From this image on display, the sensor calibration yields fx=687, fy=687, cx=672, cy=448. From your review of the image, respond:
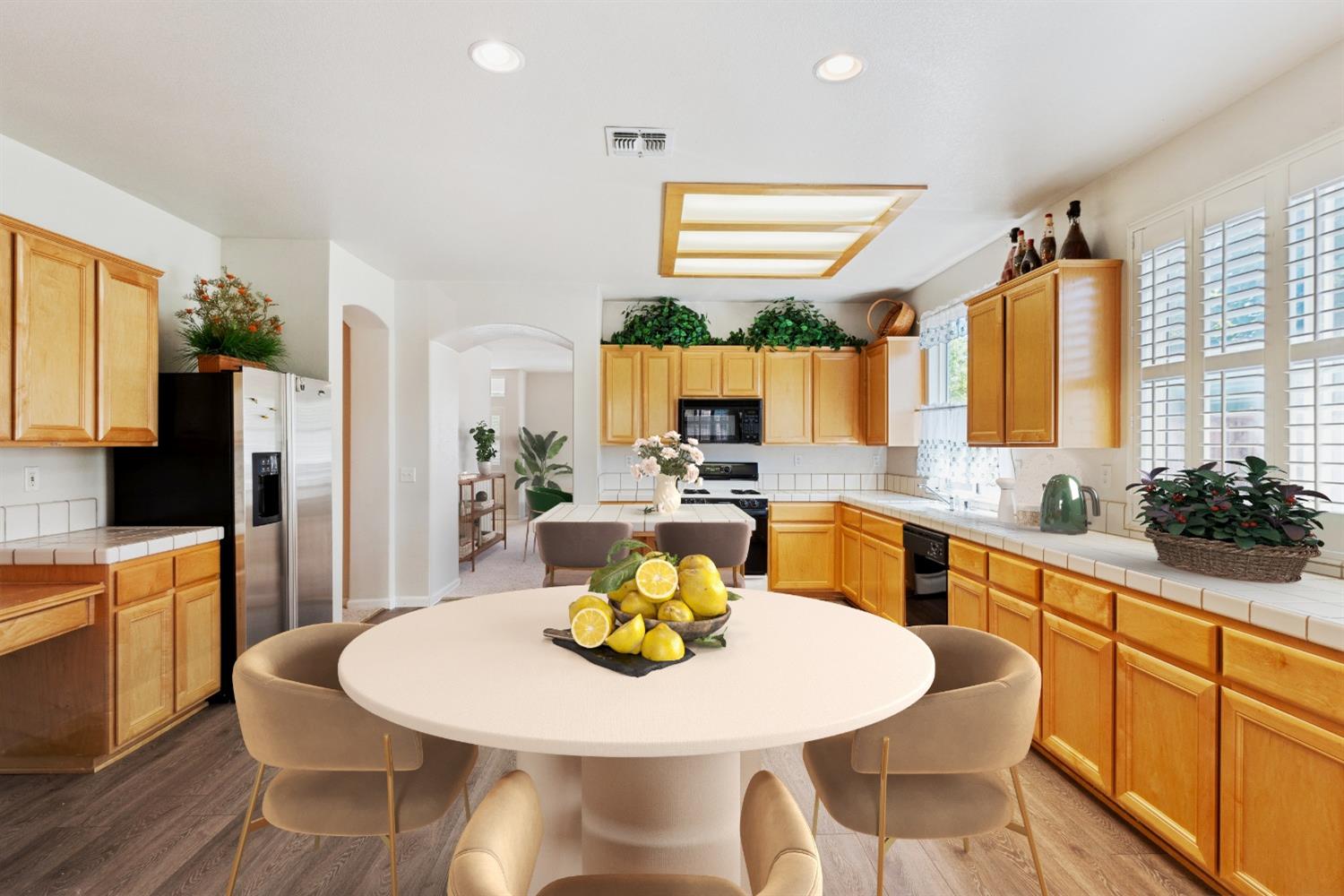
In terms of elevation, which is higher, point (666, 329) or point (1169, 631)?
point (666, 329)

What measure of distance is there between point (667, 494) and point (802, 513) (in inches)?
72.5

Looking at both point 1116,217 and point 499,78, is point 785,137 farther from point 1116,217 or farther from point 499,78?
point 1116,217

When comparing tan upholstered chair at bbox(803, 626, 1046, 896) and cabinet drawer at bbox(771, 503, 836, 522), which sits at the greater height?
cabinet drawer at bbox(771, 503, 836, 522)

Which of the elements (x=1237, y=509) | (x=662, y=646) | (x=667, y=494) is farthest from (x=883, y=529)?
(x=662, y=646)

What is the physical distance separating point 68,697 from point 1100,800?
3848 millimetres

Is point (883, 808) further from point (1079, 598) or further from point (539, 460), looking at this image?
point (539, 460)

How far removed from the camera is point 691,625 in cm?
148

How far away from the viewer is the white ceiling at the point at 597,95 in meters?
1.99

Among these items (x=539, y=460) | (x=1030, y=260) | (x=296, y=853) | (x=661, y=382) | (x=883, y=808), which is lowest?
(x=296, y=853)

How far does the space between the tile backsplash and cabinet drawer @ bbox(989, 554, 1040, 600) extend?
414 centimetres

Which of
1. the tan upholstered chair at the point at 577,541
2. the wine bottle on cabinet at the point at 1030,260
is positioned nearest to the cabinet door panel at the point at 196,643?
the tan upholstered chair at the point at 577,541

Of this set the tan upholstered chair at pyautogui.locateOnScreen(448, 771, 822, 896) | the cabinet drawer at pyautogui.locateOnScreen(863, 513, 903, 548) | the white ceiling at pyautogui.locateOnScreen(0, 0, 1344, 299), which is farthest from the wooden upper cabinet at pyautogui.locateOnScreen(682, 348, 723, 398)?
the tan upholstered chair at pyautogui.locateOnScreen(448, 771, 822, 896)

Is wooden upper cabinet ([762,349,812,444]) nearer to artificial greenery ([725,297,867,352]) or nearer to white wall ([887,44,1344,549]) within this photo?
artificial greenery ([725,297,867,352])

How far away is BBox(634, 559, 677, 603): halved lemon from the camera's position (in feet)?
4.85
